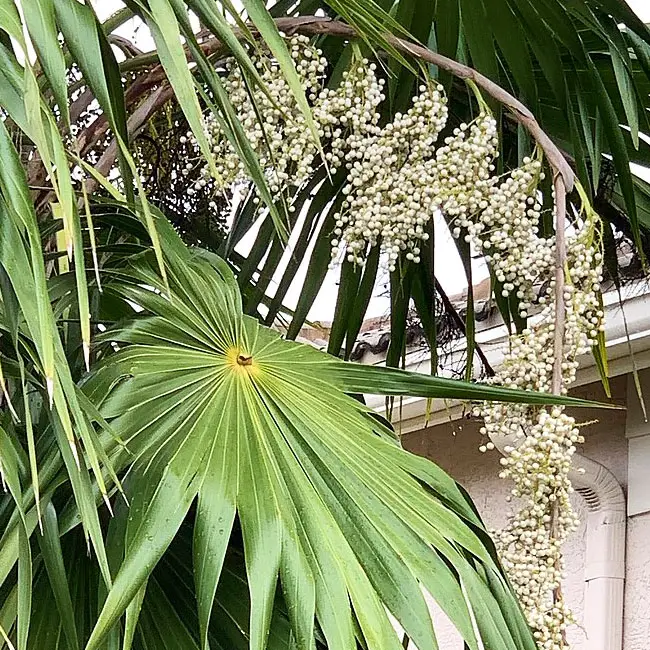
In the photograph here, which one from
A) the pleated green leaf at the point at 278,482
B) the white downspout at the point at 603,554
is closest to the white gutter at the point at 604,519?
the white downspout at the point at 603,554

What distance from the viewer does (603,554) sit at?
2.12 m

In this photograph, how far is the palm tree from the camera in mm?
679

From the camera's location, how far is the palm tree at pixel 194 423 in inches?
26.7

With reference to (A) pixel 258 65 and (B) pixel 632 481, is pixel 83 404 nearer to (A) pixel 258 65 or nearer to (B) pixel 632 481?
(A) pixel 258 65

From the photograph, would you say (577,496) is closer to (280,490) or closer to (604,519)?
(604,519)

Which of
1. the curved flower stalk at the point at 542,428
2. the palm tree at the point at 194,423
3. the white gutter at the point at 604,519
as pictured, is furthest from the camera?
the white gutter at the point at 604,519

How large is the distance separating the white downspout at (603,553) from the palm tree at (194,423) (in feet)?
3.37

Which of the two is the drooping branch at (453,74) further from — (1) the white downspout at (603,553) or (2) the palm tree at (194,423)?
(1) the white downspout at (603,553)

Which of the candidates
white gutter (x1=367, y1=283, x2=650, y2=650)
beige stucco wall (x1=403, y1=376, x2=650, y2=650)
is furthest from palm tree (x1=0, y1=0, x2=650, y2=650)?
beige stucco wall (x1=403, y1=376, x2=650, y2=650)

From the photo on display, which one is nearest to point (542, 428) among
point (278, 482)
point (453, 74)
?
point (278, 482)

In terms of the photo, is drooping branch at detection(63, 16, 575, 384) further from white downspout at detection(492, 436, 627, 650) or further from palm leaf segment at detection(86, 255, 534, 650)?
white downspout at detection(492, 436, 627, 650)

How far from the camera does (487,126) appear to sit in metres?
1.06

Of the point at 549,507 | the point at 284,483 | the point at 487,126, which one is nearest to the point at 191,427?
the point at 284,483

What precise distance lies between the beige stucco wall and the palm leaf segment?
0.98 m
